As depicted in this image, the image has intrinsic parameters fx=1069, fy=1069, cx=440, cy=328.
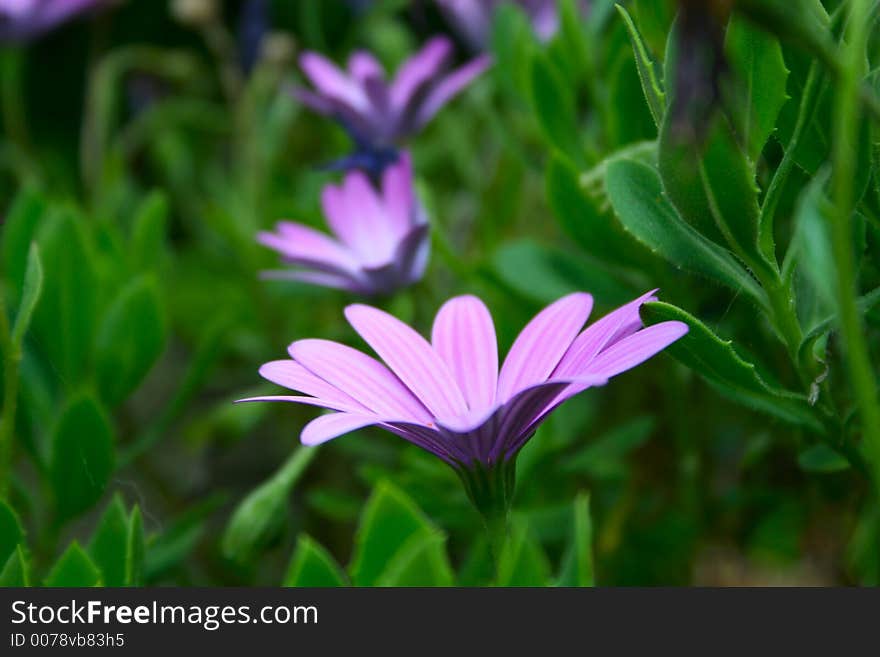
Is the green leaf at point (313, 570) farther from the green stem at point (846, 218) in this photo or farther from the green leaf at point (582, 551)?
the green stem at point (846, 218)

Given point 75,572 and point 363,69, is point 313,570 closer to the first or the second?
point 75,572

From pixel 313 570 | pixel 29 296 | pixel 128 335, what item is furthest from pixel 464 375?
pixel 128 335

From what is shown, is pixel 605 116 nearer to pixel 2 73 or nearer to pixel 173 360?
pixel 173 360

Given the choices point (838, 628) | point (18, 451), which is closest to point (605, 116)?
point (838, 628)

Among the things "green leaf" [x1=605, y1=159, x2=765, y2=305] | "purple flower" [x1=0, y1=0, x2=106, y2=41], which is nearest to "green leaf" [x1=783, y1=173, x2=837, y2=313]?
"green leaf" [x1=605, y1=159, x2=765, y2=305]

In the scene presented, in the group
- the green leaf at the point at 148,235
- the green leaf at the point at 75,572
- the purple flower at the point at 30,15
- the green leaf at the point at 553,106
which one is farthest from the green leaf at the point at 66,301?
the purple flower at the point at 30,15

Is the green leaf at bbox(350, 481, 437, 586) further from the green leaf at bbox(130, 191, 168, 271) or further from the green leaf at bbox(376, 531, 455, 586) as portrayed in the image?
the green leaf at bbox(130, 191, 168, 271)
